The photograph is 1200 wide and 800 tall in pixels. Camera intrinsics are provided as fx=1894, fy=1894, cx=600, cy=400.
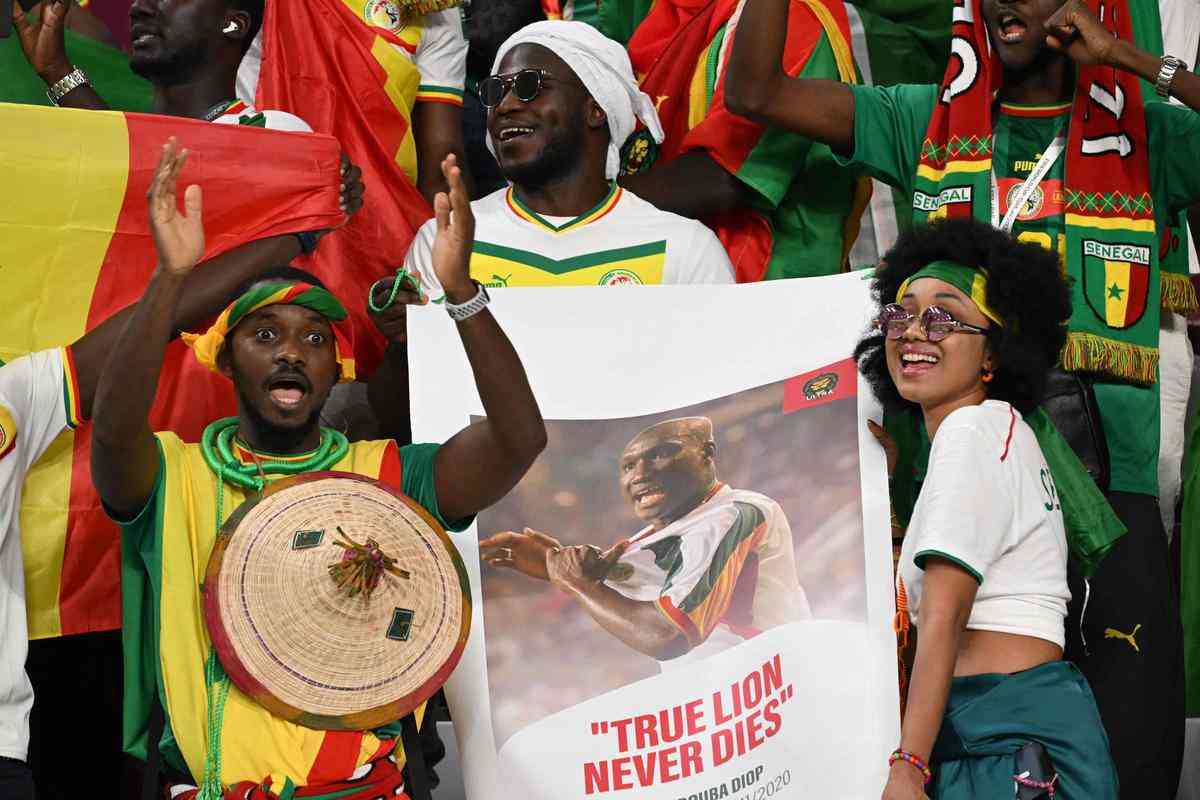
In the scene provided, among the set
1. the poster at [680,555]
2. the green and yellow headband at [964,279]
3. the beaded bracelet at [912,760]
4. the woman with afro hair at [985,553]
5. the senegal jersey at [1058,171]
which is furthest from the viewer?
the senegal jersey at [1058,171]

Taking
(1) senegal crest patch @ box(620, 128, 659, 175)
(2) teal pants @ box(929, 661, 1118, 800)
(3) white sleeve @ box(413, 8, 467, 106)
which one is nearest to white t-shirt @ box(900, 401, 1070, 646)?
(2) teal pants @ box(929, 661, 1118, 800)

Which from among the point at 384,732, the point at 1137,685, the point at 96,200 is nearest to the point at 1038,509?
the point at 1137,685

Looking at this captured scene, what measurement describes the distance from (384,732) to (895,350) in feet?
4.80

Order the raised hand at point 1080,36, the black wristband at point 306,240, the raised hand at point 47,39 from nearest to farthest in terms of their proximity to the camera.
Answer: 1. the raised hand at point 1080,36
2. the black wristband at point 306,240
3. the raised hand at point 47,39

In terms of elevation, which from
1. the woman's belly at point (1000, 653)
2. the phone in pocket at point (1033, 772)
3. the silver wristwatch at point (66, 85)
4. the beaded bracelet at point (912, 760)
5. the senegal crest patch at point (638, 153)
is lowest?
the phone in pocket at point (1033, 772)

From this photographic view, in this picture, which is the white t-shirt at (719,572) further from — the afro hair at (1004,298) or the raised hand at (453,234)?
the raised hand at (453,234)

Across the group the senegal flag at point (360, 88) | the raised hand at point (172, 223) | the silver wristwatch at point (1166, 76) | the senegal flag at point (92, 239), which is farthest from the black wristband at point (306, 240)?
the silver wristwatch at point (1166, 76)

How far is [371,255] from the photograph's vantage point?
5555 millimetres

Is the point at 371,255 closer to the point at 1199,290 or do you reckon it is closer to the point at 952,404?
the point at 952,404

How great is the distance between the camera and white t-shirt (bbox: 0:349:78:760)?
4.18 metres

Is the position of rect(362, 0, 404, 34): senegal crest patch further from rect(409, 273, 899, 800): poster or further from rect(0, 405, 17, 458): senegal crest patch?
rect(0, 405, 17, 458): senegal crest patch

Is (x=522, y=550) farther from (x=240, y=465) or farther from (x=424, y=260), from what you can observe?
(x=424, y=260)

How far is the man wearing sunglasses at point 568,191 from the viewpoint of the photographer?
208 inches

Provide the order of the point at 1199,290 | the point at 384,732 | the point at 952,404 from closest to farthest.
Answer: the point at 384,732 < the point at 952,404 < the point at 1199,290
